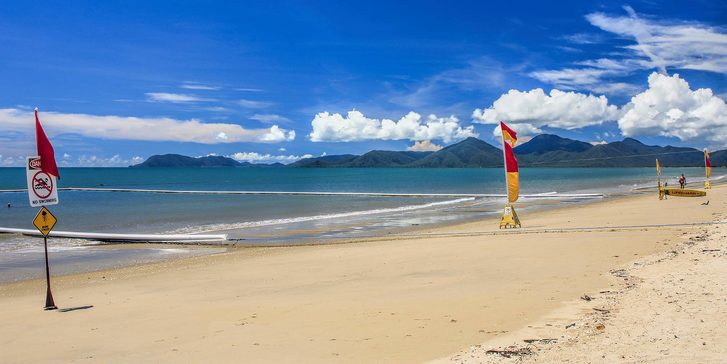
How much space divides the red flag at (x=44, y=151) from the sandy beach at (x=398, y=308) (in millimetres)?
2438

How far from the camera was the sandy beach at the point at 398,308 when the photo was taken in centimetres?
586

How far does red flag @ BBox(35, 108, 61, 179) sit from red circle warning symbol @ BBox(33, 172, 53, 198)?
0.38 ft

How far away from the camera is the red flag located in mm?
8602

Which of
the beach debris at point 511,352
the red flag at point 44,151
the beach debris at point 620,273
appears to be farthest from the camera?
the beach debris at point 620,273

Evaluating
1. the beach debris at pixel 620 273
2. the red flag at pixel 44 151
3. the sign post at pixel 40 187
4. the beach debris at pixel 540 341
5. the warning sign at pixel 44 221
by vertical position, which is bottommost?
the beach debris at pixel 540 341

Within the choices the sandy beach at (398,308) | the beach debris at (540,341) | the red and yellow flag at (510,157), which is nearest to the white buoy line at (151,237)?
the sandy beach at (398,308)

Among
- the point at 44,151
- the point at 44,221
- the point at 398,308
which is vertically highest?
the point at 44,151

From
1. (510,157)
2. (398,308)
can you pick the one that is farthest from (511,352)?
(510,157)

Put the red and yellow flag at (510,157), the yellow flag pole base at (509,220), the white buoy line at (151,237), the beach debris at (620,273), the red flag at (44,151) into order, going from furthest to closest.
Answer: the white buoy line at (151,237) < the yellow flag pole base at (509,220) < the red and yellow flag at (510,157) < the beach debris at (620,273) < the red flag at (44,151)

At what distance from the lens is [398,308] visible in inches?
306

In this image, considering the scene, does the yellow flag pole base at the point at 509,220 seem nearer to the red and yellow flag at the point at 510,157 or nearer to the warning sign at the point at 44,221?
the red and yellow flag at the point at 510,157

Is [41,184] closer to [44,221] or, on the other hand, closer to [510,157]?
[44,221]

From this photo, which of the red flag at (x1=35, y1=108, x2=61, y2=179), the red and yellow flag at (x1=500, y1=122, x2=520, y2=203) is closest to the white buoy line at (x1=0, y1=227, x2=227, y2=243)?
the red and yellow flag at (x1=500, y1=122, x2=520, y2=203)

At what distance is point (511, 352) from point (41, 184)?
800 cm
